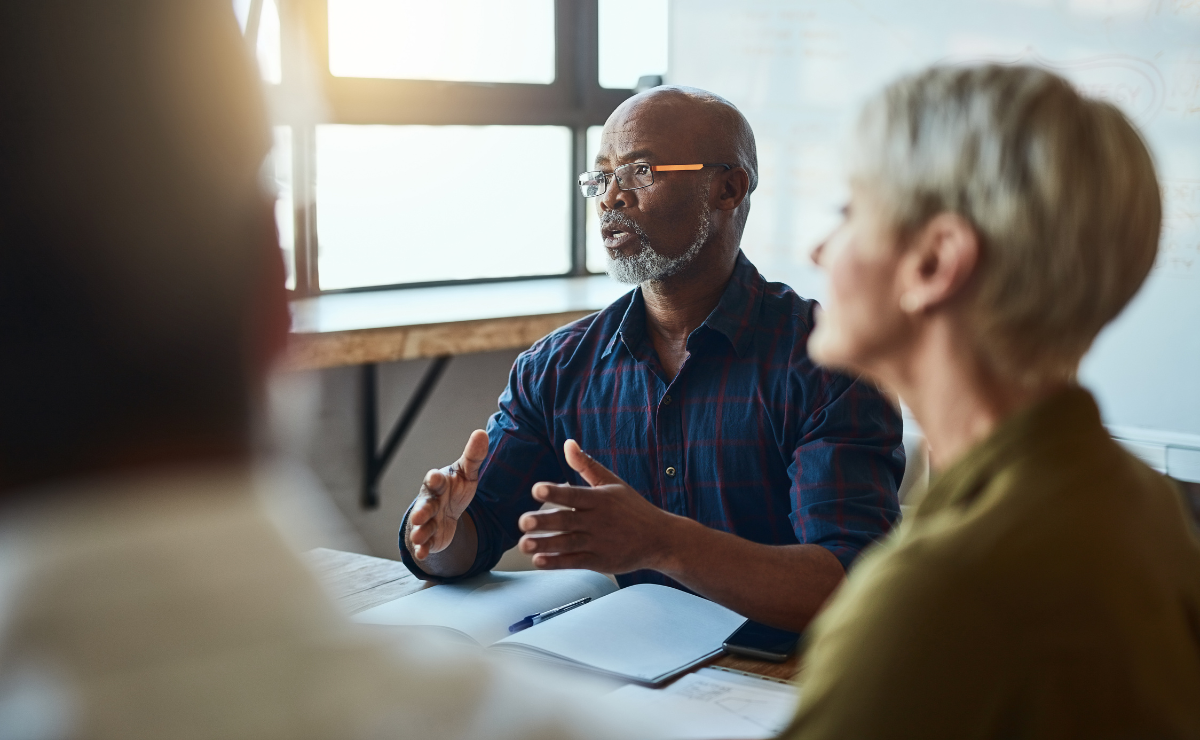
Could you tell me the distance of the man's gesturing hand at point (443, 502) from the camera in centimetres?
149

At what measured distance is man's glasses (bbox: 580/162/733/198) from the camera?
1.87 m

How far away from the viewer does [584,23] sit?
3.45 metres

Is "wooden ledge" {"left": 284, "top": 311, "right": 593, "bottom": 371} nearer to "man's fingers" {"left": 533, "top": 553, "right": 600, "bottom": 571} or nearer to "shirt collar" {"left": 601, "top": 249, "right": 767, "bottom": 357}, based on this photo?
"shirt collar" {"left": 601, "top": 249, "right": 767, "bottom": 357}

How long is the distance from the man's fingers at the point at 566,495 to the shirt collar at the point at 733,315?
0.54 m

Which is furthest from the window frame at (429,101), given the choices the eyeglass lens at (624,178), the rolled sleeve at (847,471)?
the rolled sleeve at (847,471)

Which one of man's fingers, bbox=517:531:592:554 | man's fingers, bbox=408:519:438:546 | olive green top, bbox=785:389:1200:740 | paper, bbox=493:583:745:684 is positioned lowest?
paper, bbox=493:583:745:684

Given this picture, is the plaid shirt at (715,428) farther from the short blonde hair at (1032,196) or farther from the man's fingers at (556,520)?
the short blonde hair at (1032,196)

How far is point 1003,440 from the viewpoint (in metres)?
0.74

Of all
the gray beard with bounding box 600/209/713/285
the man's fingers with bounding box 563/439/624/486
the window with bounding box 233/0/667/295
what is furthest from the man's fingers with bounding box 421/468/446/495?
the window with bounding box 233/0/667/295

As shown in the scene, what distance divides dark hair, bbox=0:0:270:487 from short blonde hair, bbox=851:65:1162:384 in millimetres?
569

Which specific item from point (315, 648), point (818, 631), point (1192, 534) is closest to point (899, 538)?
point (818, 631)

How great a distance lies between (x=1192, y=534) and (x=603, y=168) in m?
1.31

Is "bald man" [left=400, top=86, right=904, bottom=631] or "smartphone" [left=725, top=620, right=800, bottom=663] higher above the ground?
"bald man" [left=400, top=86, right=904, bottom=631]

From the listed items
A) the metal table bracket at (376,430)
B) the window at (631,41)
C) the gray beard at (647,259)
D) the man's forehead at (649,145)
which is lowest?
the metal table bracket at (376,430)
